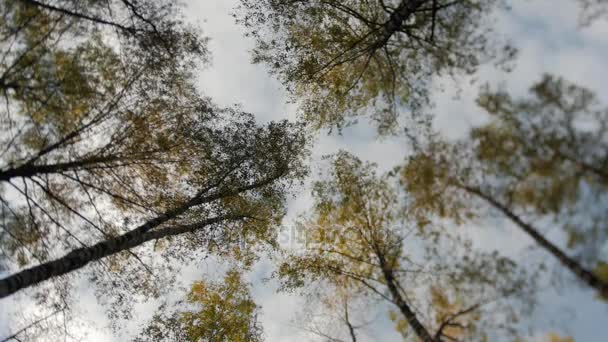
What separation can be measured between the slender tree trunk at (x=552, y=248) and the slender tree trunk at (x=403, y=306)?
2.31m

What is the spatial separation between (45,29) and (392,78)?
24.2 feet

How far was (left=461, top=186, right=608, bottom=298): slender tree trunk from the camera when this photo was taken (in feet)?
15.0

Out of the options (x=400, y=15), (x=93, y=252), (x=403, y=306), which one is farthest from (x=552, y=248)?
(x=93, y=252)

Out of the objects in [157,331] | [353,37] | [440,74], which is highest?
[353,37]

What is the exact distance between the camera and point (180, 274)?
927cm

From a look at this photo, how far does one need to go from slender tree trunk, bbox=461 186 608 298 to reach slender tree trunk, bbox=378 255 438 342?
2313 mm

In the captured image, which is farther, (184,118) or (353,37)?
(353,37)

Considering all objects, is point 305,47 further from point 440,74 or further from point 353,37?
point 440,74

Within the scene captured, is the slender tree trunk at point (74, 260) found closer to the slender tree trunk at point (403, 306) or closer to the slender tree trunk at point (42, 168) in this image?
the slender tree trunk at point (42, 168)

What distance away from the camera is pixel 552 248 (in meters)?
5.03

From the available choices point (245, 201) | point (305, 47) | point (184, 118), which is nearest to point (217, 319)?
point (245, 201)

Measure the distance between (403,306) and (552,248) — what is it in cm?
271

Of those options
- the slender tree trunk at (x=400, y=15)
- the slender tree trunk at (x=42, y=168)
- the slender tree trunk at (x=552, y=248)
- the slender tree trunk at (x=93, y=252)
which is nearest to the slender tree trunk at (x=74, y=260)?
the slender tree trunk at (x=93, y=252)

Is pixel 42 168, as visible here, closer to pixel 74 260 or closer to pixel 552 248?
pixel 74 260
